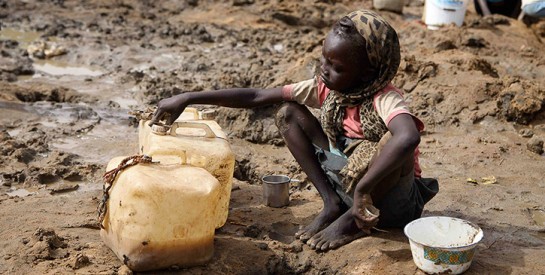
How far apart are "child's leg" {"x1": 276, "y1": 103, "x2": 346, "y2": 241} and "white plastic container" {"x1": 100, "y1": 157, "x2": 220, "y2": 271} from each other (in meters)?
0.67

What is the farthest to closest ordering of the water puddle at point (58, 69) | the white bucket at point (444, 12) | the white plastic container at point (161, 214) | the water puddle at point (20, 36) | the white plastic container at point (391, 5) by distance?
the white plastic container at point (391, 5) < the water puddle at point (20, 36) < the white bucket at point (444, 12) < the water puddle at point (58, 69) < the white plastic container at point (161, 214)

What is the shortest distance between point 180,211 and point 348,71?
0.99 m

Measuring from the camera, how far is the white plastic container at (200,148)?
3.31 metres

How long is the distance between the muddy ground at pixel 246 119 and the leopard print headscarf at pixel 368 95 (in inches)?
16.7

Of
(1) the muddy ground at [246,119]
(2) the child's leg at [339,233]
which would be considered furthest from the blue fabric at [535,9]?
(2) the child's leg at [339,233]

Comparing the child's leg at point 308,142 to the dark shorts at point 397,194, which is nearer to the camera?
the dark shorts at point 397,194

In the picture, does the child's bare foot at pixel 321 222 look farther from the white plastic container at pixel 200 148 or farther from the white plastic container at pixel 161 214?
the white plastic container at pixel 161 214

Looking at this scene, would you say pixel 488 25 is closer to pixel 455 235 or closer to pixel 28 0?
pixel 455 235

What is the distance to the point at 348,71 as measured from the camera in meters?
3.22

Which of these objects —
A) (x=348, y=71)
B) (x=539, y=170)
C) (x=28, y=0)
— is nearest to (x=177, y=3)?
(x=28, y=0)

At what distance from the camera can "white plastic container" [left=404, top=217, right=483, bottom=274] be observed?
3.01 metres

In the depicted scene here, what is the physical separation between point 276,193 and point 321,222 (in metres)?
0.49

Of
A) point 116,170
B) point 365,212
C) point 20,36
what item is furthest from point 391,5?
point 116,170

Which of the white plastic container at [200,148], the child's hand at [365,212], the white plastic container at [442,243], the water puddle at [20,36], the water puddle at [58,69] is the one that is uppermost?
the white plastic container at [200,148]
